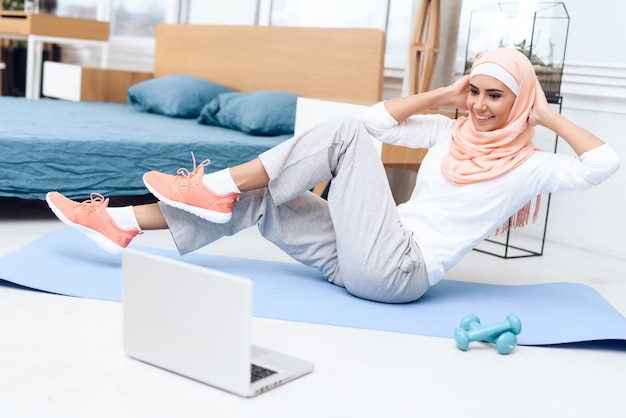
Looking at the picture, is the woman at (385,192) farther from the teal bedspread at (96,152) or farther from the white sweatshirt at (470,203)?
the teal bedspread at (96,152)

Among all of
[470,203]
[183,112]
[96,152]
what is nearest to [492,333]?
[470,203]

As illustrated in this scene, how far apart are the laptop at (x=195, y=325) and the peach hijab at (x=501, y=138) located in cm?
75

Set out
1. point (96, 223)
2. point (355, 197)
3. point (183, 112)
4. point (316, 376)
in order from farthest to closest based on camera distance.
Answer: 1. point (183, 112)
2. point (96, 223)
3. point (355, 197)
4. point (316, 376)

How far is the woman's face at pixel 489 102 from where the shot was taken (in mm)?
2100

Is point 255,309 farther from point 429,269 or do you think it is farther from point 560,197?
point 560,197

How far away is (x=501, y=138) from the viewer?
2.14m

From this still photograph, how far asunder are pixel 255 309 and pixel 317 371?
390 millimetres

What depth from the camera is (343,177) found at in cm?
206

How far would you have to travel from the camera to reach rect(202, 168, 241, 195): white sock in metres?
2.06

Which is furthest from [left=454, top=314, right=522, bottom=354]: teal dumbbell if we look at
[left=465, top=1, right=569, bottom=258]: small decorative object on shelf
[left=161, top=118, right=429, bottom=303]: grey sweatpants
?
[left=465, top=1, right=569, bottom=258]: small decorative object on shelf

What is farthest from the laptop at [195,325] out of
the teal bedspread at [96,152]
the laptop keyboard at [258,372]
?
the teal bedspread at [96,152]

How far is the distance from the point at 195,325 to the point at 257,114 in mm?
2193

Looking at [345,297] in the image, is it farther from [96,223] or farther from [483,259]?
[483,259]

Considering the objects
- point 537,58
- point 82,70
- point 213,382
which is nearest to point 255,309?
point 213,382
